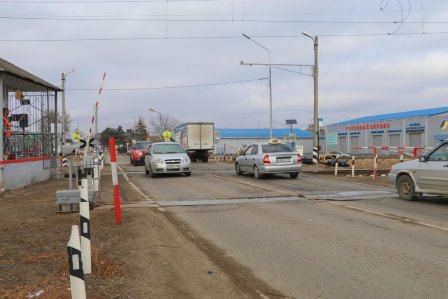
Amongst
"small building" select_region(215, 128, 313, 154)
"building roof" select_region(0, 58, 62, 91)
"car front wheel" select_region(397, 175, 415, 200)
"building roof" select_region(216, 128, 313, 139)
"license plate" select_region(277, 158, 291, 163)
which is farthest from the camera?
"building roof" select_region(216, 128, 313, 139)

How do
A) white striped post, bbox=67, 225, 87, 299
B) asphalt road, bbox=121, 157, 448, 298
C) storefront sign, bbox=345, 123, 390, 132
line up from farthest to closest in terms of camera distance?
storefront sign, bbox=345, 123, 390, 132 → asphalt road, bbox=121, 157, 448, 298 → white striped post, bbox=67, 225, 87, 299

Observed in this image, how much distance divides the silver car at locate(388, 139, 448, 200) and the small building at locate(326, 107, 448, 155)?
36635mm

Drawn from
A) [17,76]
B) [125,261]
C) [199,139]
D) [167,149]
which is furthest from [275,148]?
[199,139]

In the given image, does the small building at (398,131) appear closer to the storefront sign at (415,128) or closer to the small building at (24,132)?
the storefront sign at (415,128)

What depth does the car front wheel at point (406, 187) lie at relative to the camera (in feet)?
40.8

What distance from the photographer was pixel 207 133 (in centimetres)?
4241

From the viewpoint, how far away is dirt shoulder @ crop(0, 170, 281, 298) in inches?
203

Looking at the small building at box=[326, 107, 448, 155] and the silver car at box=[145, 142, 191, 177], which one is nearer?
the silver car at box=[145, 142, 191, 177]

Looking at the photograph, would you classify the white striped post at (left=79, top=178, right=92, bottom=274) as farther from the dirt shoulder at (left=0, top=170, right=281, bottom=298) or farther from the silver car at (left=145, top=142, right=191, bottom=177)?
the silver car at (left=145, top=142, right=191, bottom=177)

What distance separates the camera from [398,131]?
57031 millimetres

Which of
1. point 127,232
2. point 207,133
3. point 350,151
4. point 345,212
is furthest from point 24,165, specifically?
point 350,151

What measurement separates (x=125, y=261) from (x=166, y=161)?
580 inches

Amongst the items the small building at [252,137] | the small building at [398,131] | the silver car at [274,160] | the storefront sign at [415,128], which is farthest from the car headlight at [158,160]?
the small building at [252,137]

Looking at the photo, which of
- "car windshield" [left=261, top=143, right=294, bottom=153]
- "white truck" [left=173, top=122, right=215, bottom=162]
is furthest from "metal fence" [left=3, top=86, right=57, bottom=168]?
"white truck" [left=173, top=122, right=215, bottom=162]
